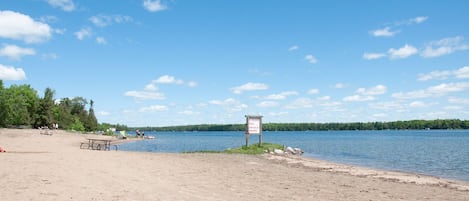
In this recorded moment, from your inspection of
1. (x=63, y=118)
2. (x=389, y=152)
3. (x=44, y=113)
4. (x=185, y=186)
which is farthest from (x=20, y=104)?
(x=185, y=186)

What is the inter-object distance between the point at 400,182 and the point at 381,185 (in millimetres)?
2140

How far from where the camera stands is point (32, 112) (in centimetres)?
9688

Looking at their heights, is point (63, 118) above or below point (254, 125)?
above

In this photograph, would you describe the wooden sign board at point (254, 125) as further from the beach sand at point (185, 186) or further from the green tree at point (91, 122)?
the green tree at point (91, 122)

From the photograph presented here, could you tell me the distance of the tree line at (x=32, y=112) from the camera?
81688 millimetres

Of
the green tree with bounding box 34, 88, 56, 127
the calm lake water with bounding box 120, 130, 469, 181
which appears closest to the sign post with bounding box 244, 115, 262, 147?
the calm lake water with bounding box 120, 130, 469, 181

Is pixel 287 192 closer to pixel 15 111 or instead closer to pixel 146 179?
pixel 146 179

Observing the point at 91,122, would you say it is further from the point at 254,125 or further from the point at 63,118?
the point at 254,125

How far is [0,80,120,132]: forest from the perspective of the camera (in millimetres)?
81750

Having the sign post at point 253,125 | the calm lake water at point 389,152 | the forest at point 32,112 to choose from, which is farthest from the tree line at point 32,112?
the sign post at point 253,125

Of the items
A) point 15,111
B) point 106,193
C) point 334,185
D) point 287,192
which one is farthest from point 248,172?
point 15,111

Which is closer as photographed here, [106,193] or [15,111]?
[106,193]

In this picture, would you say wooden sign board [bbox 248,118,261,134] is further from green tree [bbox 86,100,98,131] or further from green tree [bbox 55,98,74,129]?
green tree [bbox 86,100,98,131]

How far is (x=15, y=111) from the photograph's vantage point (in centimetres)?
8319
